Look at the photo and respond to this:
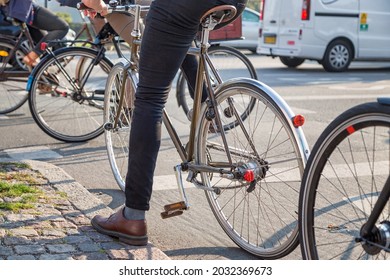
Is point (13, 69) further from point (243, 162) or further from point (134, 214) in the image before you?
point (243, 162)

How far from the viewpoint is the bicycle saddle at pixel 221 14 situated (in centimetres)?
380

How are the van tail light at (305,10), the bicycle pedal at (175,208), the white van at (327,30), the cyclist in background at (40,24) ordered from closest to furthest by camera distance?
the bicycle pedal at (175,208)
the cyclist in background at (40,24)
the van tail light at (305,10)
the white van at (327,30)

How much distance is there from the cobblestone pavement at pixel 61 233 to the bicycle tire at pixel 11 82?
12.0 ft

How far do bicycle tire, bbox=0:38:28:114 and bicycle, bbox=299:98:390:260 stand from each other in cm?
552

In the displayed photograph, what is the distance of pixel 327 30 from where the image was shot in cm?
1630

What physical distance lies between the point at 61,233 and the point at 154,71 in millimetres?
968

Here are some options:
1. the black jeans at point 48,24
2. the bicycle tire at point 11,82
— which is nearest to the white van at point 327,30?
the black jeans at point 48,24

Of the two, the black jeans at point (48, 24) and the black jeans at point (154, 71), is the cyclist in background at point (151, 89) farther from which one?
the black jeans at point (48, 24)

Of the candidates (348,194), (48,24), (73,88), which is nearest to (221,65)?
(73,88)

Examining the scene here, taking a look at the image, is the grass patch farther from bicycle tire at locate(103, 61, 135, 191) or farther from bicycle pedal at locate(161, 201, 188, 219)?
bicycle pedal at locate(161, 201, 188, 219)

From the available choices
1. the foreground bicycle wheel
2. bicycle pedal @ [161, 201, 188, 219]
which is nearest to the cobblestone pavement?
bicycle pedal @ [161, 201, 188, 219]

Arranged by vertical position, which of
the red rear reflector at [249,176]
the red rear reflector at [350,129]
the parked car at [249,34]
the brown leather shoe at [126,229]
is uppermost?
the red rear reflector at [350,129]
